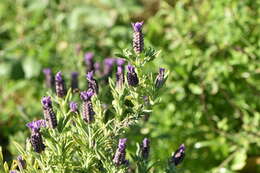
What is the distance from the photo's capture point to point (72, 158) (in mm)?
1533

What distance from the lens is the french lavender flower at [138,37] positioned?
130 centimetres

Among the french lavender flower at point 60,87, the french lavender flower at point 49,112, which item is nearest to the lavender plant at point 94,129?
the french lavender flower at point 49,112

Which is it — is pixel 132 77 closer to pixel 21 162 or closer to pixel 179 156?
pixel 179 156

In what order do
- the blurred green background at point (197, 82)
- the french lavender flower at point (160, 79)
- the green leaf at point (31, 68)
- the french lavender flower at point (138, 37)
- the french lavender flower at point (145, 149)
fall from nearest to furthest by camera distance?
the french lavender flower at point (138, 37) → the french lavender flower at point (160, 79) → the french lavender flower at point (145, 149) → the blurred green background at point (197, 82) → the green leaf at point (31, 68)

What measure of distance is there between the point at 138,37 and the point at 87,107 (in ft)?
0.82

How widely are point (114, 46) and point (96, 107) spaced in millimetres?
1760

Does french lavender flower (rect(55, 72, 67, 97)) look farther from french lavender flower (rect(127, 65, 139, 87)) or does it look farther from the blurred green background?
the blurred green background

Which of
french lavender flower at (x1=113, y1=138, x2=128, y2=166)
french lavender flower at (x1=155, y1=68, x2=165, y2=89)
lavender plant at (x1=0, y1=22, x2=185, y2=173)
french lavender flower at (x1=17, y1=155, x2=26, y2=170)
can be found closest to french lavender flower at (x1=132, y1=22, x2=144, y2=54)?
lavender plant at (x1=0, y1=22, x2=185, y2=173)

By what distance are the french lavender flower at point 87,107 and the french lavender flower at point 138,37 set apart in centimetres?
18

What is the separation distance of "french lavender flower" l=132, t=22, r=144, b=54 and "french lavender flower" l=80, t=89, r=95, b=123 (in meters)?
0.18

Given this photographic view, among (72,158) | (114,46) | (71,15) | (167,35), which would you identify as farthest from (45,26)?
(72,158)

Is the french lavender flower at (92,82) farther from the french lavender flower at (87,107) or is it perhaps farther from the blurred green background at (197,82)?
the blurred green background at (197,82)

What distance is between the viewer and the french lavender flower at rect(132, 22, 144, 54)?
4.25ft

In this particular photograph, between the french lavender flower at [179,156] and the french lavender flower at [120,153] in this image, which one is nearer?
the french lavender flower at [120,153]
